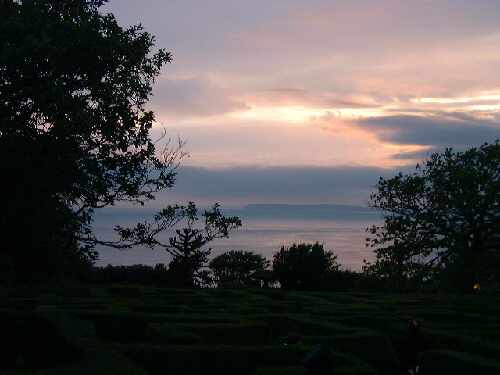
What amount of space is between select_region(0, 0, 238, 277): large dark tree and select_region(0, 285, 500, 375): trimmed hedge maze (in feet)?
7.24

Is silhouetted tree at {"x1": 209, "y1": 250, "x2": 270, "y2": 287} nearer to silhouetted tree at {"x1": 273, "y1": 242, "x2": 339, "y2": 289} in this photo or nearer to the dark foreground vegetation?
silhouetted tree at {"x1": 273, "y1": 242, "x2": 339, "y2": 289}

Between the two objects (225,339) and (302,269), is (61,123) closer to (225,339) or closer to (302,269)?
(225,339)

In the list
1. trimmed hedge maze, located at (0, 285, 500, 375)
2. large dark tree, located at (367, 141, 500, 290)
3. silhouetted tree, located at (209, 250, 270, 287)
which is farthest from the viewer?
silhouetted tree, located at (209, 250, 270, 287)

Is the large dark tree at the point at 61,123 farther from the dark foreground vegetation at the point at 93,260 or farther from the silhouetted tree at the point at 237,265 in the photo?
the silhouetted tree at the point at 237,265

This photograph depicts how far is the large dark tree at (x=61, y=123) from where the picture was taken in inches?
587

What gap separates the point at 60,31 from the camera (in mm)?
15531

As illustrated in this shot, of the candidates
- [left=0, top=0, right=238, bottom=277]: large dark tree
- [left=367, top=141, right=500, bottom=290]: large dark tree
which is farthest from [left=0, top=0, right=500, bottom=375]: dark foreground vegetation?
[left=367, top=141, right=500, bottom=290]: large dark tree

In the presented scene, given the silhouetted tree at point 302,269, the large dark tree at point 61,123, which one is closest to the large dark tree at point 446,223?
the silhouetted tree at point 302,269

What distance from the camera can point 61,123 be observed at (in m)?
15.4

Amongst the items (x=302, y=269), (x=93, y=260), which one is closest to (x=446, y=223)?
(x=302, y=269)

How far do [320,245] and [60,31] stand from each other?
35773 mm

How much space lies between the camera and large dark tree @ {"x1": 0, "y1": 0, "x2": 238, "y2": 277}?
1490cm

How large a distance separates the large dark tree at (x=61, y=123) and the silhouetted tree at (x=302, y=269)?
28341 millimetres

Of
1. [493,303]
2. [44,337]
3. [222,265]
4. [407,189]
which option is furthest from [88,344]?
[222,265]
